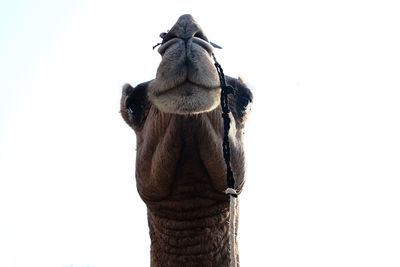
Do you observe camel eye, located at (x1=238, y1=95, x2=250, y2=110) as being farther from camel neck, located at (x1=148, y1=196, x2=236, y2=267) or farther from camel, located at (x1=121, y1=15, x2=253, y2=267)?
camel neck, located at (x1=148, y1=196, x2=236, y2=267)

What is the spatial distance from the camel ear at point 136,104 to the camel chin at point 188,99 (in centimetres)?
120

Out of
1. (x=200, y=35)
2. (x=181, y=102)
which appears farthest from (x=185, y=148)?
(x=200, y=35)

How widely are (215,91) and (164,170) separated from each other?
0.81 m

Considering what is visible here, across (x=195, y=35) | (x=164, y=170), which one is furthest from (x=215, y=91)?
(x=164, y=170)

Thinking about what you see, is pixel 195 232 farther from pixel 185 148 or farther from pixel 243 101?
pixel 243 101

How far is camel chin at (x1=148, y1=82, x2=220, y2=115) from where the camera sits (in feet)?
9.66

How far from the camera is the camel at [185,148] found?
303 cm

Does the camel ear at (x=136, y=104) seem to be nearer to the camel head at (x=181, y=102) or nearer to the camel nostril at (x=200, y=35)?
the camel head at (x=181, y=102)

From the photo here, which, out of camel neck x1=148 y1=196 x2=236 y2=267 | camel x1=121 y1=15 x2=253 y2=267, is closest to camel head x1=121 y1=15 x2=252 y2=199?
camel x1=121 y1=15 x2=253 y2=267

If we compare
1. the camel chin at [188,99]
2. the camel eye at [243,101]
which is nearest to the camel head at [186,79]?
the camel chin at [188,99]

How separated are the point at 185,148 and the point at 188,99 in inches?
24.5

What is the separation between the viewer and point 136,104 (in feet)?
14.0

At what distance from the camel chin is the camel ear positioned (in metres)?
1.20

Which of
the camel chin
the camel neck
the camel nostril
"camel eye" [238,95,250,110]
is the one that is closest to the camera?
the camel chin
